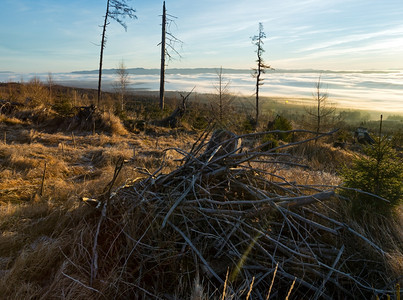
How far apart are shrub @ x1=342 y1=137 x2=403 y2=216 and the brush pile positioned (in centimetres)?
64

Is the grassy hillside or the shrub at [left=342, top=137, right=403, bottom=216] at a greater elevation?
the shrub at [left=342, top=137, right=403, bottom=216]

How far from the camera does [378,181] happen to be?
10.5 ft

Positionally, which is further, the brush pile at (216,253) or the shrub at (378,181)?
the shrub at (378,181)

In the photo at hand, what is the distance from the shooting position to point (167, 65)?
20984mm

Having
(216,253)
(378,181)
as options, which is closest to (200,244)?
(216,253)

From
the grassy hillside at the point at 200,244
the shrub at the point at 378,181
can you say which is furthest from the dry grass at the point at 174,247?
the shrub at the point at 378,181

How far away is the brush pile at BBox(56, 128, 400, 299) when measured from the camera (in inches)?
85.4

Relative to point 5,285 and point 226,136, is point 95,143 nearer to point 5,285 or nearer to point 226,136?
point 226,136

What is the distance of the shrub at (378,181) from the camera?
122 inches

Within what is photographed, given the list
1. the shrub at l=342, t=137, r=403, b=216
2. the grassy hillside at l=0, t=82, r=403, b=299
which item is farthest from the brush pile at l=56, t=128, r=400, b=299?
the shrub at l=342, t=137, r=403, b=216

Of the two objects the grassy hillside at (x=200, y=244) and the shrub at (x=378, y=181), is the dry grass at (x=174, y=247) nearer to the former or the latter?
the grassy hillside at (x=200, y=244)

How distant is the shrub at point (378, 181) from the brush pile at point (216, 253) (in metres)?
0.64

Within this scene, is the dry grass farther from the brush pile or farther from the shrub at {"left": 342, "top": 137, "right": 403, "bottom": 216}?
the shrub at {"left": 342, "top": 137, "right": 403, "bottom": 216}

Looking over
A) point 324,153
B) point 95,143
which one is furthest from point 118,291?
point 324,153
